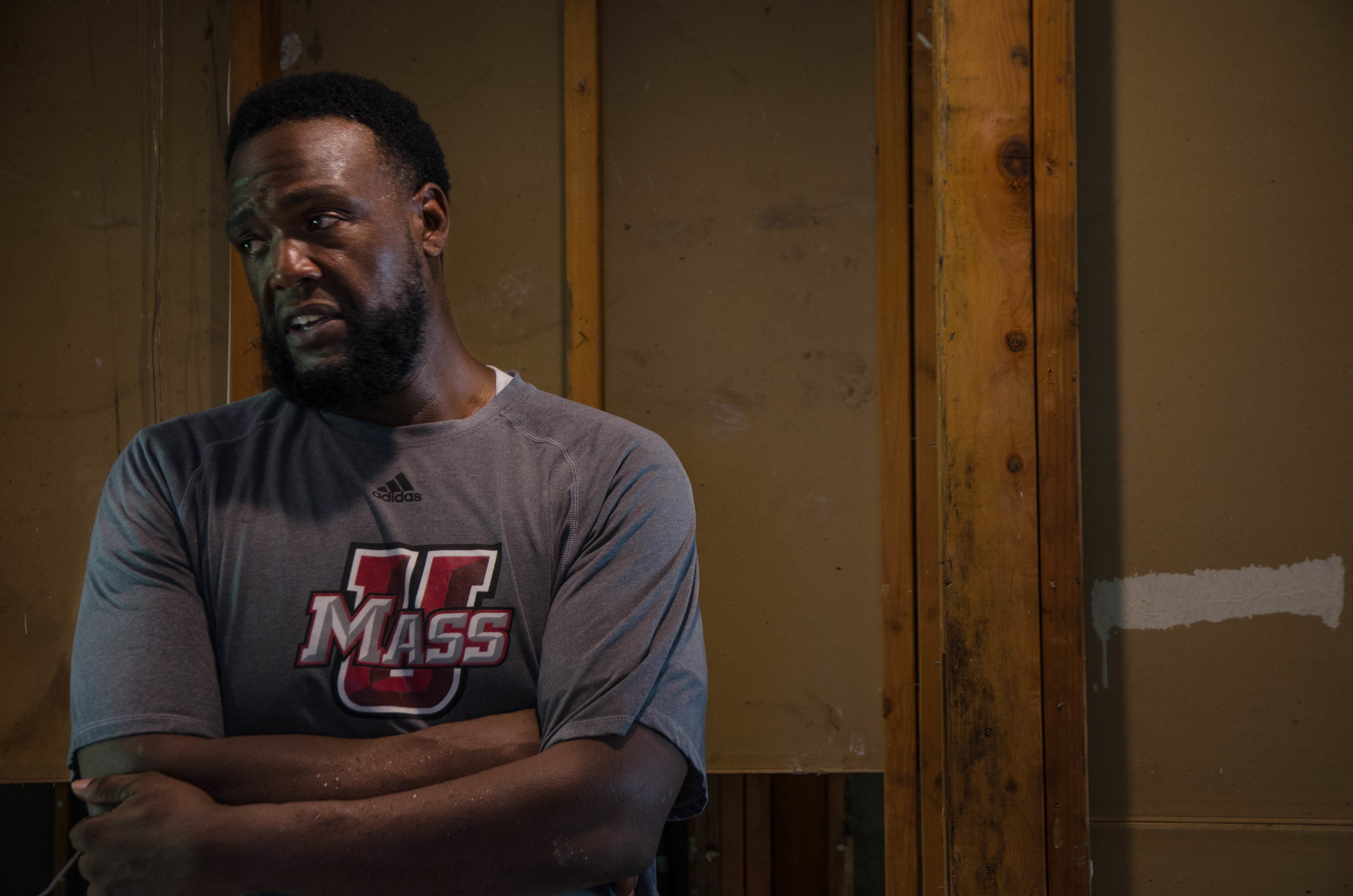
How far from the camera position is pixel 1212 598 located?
1310 mm

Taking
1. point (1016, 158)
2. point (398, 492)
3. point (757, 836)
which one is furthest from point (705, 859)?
point (1016, 158)

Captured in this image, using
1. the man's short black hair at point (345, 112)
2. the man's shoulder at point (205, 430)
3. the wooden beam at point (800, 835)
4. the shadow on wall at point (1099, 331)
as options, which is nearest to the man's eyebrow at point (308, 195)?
the man's short black hair at point (345, 112)

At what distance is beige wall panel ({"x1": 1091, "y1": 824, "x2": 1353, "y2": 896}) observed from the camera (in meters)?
1.29

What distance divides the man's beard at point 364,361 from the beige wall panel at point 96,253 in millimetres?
756

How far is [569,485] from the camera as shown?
1.06 meters

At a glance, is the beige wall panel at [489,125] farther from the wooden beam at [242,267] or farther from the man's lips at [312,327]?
the man's lips at [312,327]

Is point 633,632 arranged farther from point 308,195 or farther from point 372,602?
point 308,195

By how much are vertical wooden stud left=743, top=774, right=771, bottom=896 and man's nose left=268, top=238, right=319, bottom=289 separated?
138cm

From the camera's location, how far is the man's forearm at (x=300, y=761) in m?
0.87

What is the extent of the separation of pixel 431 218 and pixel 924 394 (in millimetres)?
1034

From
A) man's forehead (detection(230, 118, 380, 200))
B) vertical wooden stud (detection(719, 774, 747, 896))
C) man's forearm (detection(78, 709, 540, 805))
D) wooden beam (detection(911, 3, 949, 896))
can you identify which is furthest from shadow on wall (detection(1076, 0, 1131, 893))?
man's forehead (detection(230, 118, 380, 200))

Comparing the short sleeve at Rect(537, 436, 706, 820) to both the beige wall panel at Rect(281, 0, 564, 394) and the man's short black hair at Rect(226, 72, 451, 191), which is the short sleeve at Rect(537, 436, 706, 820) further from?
the beige wall panel at Rect(281, 0, 564, 394)

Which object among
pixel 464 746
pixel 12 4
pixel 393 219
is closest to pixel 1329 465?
pixel 464 746

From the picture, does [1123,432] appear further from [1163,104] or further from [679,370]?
[679,370]
